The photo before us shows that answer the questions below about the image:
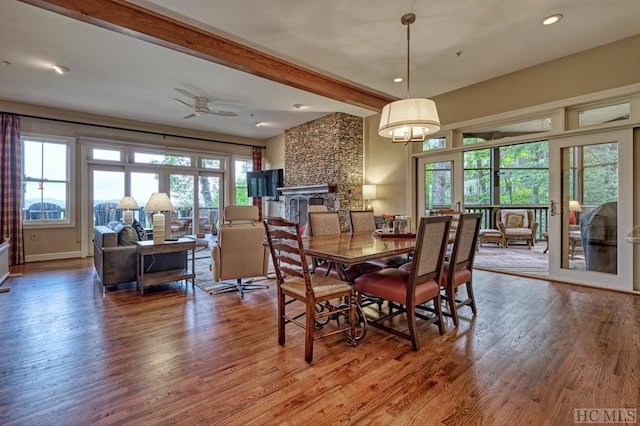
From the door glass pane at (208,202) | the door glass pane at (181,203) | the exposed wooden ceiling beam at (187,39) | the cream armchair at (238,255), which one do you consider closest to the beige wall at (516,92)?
the exposed wooden ceiling beam at (187,39)

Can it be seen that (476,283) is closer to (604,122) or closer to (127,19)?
(604,122)

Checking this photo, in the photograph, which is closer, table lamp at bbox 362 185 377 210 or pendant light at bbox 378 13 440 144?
pendant light at bbox 378 13 440 144

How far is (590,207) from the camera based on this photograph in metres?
4.01

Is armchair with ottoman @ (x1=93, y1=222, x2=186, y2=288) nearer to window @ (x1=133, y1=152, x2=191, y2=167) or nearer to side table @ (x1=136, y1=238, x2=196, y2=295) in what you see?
side table @ (x1=136, y1=238, x2=196, y2=295)

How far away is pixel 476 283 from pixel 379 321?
2259 mm

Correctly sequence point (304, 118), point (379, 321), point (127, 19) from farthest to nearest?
1. point (304, 118)
2. point (127, 19)
3. point (379, 321)

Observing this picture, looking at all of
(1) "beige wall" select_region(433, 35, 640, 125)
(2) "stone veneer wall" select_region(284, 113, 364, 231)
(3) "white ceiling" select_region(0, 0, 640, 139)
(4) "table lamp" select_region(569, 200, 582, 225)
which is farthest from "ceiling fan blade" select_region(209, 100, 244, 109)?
(4) "table lamp" select_region(569, 200, 582, 225)

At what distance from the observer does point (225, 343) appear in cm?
247

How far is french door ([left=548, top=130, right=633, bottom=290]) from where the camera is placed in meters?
3.72

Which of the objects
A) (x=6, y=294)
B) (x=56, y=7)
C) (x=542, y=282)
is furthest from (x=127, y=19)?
(x=542, y=282)

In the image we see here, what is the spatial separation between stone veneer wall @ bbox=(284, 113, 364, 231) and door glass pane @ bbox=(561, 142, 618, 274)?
140 inches

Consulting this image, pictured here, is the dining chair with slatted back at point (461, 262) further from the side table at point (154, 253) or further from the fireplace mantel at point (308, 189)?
the fireplace mantel at point (308, 189)

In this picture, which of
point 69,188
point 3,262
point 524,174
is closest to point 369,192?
point 524,174

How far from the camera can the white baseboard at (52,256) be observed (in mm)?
5805
